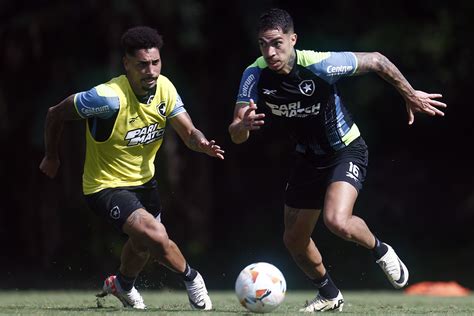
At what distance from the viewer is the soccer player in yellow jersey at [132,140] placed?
26.2 feet

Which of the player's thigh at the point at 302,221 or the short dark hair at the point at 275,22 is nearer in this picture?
the short dark hair at the point at 275,22

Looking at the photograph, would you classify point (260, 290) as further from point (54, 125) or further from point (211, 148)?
point (54, 125)

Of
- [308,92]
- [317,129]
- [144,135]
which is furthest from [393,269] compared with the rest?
[144,135]

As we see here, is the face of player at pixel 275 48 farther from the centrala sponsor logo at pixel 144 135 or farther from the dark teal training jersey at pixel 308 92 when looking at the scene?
the centrala sponsor logo at pixel 144 135

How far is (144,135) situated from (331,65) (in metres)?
1.61

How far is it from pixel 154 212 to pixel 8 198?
1260cm

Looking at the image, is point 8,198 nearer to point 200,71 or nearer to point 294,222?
point 200,71

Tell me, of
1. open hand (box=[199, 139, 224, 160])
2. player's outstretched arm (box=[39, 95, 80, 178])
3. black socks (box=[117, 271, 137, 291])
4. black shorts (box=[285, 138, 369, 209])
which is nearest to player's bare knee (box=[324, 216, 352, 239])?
black shorts (box=[285, 138, 369, 209])

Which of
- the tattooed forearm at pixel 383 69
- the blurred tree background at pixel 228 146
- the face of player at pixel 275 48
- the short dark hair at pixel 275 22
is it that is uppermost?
the short dark hair at pixel 275 22

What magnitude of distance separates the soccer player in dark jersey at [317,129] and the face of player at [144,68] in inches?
28.5

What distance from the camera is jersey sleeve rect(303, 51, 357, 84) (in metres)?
8.01

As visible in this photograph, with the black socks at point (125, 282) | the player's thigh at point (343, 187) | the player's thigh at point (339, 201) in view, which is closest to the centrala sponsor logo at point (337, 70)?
the player's thigh at point (343, 187)

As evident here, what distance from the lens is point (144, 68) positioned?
8.11 metres

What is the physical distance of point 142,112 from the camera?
8203mm
